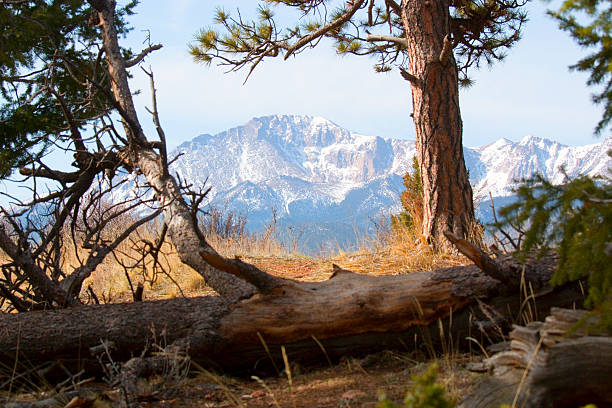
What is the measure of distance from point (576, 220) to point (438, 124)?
4.59 m

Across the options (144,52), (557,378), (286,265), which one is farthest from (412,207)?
(557,378)

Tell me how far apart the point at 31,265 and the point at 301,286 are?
220 cm

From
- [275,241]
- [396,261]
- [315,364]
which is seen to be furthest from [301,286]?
[275,241]

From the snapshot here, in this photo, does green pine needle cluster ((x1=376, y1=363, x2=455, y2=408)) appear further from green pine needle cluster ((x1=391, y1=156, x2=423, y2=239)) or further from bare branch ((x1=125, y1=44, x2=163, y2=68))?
bare branch ((x1=125, y1=44, x2=163, y2=68))

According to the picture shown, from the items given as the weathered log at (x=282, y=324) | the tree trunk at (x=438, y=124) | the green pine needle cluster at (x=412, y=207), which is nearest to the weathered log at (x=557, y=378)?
the weathered log at (x=282, y=324)

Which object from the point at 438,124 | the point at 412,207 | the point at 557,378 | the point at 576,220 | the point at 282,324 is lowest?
the point at 557,378

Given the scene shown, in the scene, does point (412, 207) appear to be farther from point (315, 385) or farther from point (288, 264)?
point (315, 385)

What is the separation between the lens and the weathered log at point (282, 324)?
3.32 m

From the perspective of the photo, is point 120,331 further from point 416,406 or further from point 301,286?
point 416,406

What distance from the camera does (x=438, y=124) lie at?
21.2 ft

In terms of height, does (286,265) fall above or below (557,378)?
above

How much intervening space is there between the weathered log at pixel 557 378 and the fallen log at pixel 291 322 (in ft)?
3.56

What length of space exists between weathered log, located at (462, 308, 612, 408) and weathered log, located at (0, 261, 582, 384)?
1071 millimetres

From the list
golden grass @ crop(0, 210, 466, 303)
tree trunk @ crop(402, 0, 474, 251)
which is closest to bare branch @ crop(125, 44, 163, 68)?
golden grass @ crop(0, 210, 466, 303)
